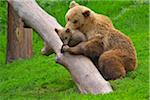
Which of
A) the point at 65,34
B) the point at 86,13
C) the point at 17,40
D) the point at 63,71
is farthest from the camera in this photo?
the point at 17,40

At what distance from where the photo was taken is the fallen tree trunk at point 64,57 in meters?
8.27

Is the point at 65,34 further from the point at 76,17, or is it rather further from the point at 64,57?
the point at 76,17

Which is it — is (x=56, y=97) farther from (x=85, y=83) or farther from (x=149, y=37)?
(x=149, y=37)

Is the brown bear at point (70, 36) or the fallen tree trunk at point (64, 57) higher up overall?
the brown bear at point (70, 36)

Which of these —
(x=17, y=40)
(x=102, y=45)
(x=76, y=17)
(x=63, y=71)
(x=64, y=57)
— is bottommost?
(x=17, y=40)

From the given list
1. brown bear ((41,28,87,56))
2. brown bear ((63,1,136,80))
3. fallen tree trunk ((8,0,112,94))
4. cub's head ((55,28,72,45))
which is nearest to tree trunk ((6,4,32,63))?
fallen tree trunk ((8,0,112,94))

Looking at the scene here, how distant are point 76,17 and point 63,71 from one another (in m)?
1.83

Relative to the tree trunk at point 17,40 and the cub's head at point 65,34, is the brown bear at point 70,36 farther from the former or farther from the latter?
the tree trunk at point 17,40

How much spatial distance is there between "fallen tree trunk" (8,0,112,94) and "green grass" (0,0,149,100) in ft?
0.63

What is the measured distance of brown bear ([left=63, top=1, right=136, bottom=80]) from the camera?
895cm

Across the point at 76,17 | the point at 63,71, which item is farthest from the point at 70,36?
the point at 63,71

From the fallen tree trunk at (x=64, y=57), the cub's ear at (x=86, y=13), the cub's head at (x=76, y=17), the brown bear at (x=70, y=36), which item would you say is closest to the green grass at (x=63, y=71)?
the fallen tree trunk at (x=64, y=57)

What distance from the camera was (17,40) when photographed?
13.3 metres

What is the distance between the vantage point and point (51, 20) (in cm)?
994
